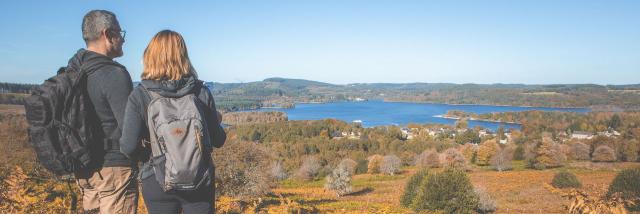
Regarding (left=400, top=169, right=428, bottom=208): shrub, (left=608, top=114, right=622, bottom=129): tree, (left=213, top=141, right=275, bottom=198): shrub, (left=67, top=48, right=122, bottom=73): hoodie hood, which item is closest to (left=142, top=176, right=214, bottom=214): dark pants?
(left=67, top=48, right=122, bottom=73): hoodie hood

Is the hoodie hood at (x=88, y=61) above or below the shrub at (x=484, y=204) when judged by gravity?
above

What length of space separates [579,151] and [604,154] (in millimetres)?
4423

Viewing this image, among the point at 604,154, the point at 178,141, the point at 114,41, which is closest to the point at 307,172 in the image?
the point at 604,154

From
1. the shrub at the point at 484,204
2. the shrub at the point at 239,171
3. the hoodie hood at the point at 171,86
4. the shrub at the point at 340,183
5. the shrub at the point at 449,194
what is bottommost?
the shrub at the point at 340,183

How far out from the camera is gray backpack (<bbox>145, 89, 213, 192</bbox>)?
8.49ft

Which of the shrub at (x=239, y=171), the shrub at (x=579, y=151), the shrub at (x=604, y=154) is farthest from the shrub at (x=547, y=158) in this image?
the shrub at (x=239, y=171)

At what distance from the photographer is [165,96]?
2.68 m

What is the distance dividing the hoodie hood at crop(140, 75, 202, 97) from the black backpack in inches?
18.4

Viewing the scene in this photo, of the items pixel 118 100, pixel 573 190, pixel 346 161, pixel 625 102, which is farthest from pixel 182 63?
pixel 625 102

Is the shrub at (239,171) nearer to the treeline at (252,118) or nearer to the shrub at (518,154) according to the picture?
the shrub at (518,154)

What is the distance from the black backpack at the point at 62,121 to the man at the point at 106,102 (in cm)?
7

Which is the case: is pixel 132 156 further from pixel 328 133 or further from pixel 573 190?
pixel 328 133

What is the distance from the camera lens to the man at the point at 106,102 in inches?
112

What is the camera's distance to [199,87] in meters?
2.85
